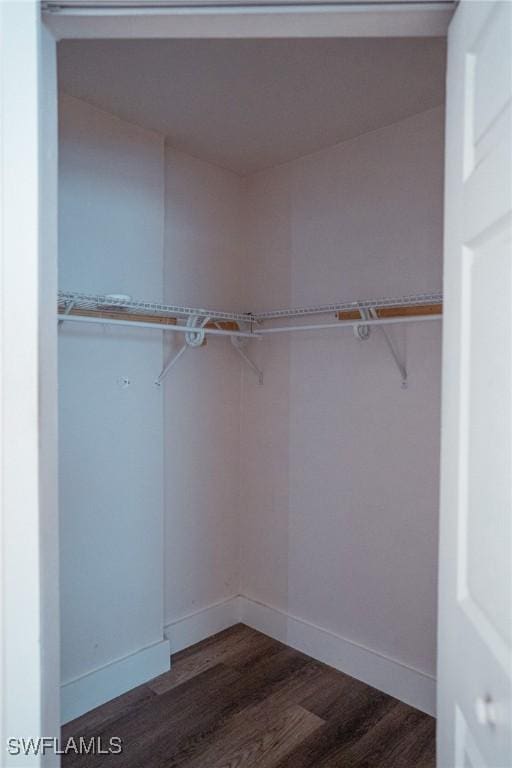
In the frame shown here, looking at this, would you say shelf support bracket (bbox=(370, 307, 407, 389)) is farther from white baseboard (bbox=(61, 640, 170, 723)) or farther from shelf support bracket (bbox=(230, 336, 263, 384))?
white baseboard (bbox=(61, 640, 170, 723))

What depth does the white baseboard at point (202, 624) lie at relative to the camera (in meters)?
2.55

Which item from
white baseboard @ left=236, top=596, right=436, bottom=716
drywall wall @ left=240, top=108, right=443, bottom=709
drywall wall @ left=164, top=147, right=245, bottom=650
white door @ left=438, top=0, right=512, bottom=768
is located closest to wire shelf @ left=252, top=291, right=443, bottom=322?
drywall wall @ left=240, top=108, right=443, bottom=709

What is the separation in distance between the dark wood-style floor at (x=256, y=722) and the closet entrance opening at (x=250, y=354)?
0.31ft

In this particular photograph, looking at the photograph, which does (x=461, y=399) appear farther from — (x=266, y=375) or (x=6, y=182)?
(x=266, y=375)

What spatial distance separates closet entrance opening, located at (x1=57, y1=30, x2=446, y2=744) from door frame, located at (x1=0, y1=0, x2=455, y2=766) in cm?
84

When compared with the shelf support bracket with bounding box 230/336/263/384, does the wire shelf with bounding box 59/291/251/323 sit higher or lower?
higher

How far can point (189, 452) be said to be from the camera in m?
2.61

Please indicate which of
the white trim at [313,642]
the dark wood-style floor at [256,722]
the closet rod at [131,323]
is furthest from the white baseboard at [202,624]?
the closet rod at [131,323]

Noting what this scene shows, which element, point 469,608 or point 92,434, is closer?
point 469,608

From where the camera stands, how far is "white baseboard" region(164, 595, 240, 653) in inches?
101

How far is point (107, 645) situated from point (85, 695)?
0.20 m

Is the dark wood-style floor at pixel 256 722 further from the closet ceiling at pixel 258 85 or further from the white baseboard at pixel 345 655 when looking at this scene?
the closet ceiling at pixel 258 85

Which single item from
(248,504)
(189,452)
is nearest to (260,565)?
(248,504)

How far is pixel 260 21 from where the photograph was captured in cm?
96
